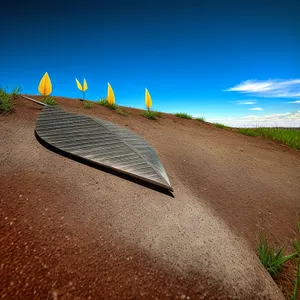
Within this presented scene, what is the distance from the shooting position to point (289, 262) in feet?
7.09

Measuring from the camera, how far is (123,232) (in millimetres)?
1685

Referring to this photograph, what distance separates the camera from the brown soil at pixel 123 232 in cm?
132

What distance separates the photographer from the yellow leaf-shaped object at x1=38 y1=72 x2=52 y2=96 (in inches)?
177

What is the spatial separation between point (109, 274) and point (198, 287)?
610mm

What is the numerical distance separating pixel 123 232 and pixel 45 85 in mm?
4083

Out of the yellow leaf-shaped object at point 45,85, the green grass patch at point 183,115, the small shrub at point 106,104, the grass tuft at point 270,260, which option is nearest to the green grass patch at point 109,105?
the small shrub at point 106,104

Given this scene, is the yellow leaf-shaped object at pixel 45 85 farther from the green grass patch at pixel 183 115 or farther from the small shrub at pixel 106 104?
the green grass patch at pixel 183 115

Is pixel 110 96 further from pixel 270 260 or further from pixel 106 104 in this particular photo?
pixel 270 260

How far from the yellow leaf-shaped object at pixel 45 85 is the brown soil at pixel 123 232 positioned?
181cm

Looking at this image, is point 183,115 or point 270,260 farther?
point 183,115

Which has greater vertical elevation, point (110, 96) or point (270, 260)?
point (110, 96)

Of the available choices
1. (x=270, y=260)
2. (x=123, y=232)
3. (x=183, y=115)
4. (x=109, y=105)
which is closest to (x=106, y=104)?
(x=109, y=105)

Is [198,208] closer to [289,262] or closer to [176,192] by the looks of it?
[176,192]

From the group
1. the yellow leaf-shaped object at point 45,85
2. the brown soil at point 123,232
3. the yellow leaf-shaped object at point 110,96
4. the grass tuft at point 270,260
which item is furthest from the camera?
the yellow leaf-shaped object at point 110,96
